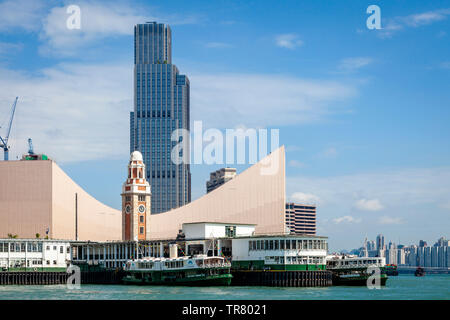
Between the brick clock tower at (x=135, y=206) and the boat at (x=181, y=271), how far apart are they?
17.5 meters

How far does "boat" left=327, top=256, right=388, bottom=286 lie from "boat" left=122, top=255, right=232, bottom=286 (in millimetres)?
11865

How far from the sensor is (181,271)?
72750 mm

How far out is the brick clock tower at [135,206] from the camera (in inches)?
3792

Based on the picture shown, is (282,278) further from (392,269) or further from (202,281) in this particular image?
(392,269)

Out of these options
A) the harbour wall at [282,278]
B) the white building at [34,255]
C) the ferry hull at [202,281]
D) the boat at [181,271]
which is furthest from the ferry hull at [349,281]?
the white building at [34,255]

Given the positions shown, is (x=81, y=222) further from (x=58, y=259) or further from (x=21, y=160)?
(x=58, y=259)

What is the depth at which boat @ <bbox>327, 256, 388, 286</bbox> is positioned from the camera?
7581 cm

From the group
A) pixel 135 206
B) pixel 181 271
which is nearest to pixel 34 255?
pixel 135 206

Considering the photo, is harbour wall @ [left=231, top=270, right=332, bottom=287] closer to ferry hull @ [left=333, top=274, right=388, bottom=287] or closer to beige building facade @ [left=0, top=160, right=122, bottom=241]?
ferry hull @ [left=333, top=274, right=388, bottom=287]

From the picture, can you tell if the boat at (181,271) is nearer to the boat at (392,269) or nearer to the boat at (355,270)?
the boat at (355,270)

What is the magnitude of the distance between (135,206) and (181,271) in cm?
2571

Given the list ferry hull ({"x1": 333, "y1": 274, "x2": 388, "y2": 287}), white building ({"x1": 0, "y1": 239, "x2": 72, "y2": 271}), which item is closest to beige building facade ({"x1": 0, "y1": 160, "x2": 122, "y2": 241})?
white building ({"x1": 0, "y1": 239, "x2": 72, "y2": 271})
